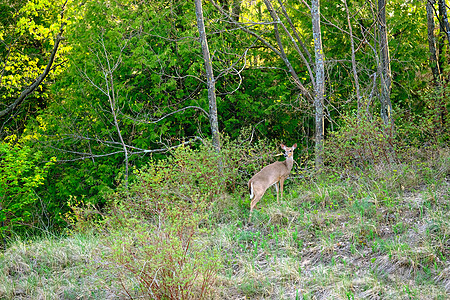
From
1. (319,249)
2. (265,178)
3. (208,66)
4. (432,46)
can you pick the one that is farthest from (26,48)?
(319,249)

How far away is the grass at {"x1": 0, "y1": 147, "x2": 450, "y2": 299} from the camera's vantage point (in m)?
5.25

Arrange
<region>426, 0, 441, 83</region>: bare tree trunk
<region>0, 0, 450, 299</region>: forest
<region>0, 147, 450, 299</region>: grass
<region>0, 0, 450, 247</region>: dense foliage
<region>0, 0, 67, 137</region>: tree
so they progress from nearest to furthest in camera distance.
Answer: <region>0, 147, 450, 299</region>: grass < <region>0, 0, 450, 299</region>: forest < <region>426, 0, 441, 83</region>: bare tree trunk < <region>0, 0, 450, 247</region>: dense foliage < <region>0, 0, 67, 137</region>: tree

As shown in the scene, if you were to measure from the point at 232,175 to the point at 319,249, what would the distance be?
11.6 ft

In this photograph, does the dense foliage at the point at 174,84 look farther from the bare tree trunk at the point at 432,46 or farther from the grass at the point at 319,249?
the grass at the point at 319,249

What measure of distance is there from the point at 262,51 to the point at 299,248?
363 inches

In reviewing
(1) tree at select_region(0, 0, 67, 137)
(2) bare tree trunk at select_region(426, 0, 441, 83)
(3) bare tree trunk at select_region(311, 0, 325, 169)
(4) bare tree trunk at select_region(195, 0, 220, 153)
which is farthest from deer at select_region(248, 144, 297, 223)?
(1) tree at select_region(0, 0, 67, 137)

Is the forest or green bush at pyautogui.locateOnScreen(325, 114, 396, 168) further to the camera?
green bush at pyautogui.locateOnScreen(325, 114, 396, 168)

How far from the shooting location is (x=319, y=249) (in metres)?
6.30

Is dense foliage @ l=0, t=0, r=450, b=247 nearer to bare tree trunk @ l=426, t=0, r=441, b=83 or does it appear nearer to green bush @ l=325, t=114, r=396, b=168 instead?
bare tree trunk @ l=426, t=0, r=441, b=83

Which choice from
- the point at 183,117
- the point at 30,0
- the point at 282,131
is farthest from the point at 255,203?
the point at 30,0

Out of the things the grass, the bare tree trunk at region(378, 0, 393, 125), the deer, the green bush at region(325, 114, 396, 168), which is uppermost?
the bare tree trunk at region(378, 0, 393, 125)

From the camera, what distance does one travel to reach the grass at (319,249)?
5.25m

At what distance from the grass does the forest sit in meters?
0.03

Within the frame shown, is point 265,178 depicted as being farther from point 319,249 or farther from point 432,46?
point 432,46
